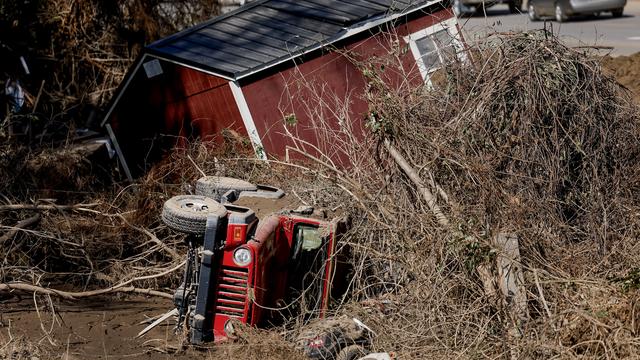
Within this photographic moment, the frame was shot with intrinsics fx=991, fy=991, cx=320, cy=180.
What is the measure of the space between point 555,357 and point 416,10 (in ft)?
23.7

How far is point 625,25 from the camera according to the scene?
27.5 meters

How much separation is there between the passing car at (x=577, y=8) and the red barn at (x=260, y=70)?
1660 cm

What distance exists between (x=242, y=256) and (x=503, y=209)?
2153 mm

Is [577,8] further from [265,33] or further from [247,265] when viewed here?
[247,265]

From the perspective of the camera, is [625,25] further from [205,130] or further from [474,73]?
[474,73]

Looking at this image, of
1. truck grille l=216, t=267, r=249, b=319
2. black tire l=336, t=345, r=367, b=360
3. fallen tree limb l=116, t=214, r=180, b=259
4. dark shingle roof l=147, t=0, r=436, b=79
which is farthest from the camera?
dark shingle roof l=147, t=0, r=436, b=79

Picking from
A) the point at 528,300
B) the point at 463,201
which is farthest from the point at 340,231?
the point at 528,300

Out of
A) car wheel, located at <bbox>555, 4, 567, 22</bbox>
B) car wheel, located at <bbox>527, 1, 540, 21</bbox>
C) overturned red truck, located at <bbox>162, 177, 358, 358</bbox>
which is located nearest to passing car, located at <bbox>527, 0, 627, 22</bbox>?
car wheel, located at <bbox>555, 4, 567, 22</bbox>

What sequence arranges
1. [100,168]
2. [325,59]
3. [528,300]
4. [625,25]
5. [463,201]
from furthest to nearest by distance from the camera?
[625,25], [100,168], [325,59], [463,201], [528,300]

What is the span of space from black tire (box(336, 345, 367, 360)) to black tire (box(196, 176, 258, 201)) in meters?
2.21

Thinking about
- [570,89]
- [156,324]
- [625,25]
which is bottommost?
[625,25]

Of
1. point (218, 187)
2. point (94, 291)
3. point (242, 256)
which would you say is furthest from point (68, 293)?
point (242, 256)

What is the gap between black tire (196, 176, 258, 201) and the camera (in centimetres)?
932

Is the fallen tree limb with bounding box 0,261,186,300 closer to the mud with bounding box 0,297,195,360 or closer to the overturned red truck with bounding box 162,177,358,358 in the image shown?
the mud with bounding box 0,297,195,360
